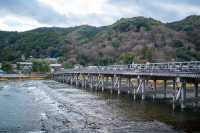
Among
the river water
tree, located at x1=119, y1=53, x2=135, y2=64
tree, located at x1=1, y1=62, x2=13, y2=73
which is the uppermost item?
tree, located at x1=119, y1=53, x2=135, y2=64

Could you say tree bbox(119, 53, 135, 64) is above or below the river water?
above

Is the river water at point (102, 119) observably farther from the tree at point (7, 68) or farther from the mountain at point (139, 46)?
the tree at point (7, 68)

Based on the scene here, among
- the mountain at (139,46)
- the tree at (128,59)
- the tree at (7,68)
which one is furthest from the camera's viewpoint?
the tree at (7,68)

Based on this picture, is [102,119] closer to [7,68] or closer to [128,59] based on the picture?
[128,59]

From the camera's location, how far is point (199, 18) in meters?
190

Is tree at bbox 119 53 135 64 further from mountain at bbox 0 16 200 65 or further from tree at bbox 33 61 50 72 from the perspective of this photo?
tree at bbox 33 61 50 72

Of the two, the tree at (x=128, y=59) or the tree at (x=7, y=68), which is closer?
the tree at (x=128, y=59)

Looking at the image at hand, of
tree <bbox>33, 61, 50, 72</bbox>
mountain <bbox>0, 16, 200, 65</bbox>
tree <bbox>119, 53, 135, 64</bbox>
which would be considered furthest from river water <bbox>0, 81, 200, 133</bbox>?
tree <bbox>33, 61, 50, 72</bbox>

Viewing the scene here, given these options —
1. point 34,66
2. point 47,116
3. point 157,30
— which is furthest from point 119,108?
point 157,30

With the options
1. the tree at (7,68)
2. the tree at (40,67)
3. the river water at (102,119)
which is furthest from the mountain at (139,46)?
the river water at (102,119)

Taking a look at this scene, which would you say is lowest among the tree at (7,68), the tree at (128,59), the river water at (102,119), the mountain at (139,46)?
the river water at (102,119)

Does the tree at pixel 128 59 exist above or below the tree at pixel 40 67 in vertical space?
above

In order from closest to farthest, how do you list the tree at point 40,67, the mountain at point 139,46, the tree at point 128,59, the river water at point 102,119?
1. the river water at point 102,119
2. the tree at point 128,59
3. the mountain at point 139,46
4. the tree at point 40,67

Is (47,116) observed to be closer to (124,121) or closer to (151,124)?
(124,121)
